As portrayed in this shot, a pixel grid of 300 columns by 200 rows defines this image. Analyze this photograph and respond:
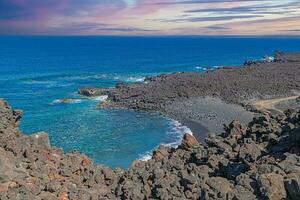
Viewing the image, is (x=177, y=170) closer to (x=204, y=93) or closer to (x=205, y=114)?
(x=205, y=114)

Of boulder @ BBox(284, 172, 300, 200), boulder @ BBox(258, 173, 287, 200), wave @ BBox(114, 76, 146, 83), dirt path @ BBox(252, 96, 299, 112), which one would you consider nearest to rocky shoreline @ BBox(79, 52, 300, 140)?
dirt path @ BBox(252, 96, 299, 112)

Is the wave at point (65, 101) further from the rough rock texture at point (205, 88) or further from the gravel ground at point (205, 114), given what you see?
the gravel ground at point (205, 114)

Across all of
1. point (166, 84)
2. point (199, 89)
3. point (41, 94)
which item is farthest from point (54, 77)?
point (199, 89)

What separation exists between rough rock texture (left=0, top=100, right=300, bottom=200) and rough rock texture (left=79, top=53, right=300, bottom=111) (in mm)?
51088

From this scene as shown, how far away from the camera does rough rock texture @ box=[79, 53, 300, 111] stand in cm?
9319

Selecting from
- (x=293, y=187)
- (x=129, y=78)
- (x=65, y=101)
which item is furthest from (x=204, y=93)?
(x=293, y=187)

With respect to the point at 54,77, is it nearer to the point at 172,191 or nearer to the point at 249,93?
the point at 249,93

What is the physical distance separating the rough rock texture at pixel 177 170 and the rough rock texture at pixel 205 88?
51088mm

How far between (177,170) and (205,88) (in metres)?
70.9

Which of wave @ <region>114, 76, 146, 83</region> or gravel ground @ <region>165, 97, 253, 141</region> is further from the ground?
gravel ground @ <region>165, 97, 253, 141</region>

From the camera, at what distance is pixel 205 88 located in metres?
102

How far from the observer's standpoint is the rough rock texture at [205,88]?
306ft

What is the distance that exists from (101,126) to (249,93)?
1364 inches

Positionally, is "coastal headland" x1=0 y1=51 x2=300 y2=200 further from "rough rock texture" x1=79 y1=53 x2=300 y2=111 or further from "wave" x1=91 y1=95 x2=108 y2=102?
"wave" x1=91 y1=95 x2=108 y2=102
